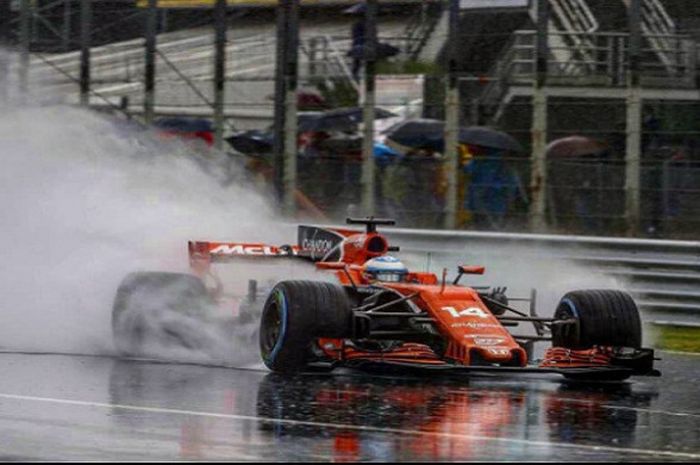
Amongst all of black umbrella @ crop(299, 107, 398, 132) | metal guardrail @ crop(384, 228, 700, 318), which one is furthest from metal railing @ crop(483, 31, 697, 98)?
metal guardrail @ crop(384, 228, 700, 318)

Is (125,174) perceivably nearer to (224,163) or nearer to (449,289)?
(224,163)

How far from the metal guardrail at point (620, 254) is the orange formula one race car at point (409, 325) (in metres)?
2.95

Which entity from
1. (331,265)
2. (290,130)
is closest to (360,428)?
(331,265)

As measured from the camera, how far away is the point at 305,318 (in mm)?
12383

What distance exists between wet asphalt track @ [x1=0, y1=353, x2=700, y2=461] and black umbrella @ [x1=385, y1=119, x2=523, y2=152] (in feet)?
16.0

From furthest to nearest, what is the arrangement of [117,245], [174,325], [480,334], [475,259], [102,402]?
[475,259]
[117,245]
[174,325]
[480,334]
[102,402]

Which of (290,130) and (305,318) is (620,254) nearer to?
(290,130)

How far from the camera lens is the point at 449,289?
1284cm

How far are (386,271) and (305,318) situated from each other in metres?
1.16

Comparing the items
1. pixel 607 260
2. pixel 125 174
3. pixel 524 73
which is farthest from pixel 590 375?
pixel 125 174

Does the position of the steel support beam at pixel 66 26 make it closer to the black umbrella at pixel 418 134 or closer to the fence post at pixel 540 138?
the black umbrella at pixel 418 134

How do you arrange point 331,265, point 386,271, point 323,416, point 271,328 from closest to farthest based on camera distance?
point 323,416
point 271,328
point 386,271
point 331,265

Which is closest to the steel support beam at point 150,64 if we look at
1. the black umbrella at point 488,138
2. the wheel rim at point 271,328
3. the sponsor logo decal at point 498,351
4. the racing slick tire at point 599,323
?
the black umbrella at point 488,138

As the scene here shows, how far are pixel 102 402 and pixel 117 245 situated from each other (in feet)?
17.8
